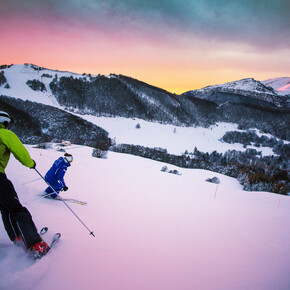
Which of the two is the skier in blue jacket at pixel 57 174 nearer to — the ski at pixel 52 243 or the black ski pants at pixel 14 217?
the ski at pixel 52 243

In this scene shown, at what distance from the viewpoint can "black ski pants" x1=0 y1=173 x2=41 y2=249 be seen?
1.90 meters

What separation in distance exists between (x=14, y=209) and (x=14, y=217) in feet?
0.33

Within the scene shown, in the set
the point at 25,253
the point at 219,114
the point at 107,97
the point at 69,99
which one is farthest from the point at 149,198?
the point at 219,114

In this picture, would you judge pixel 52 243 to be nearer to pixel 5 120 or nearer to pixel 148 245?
pixel 148 245

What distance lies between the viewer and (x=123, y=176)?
247 inches

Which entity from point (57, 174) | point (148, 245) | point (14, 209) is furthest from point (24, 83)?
point (148, 245)

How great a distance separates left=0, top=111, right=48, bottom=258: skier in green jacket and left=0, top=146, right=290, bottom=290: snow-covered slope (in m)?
0.15

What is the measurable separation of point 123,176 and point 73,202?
281cm

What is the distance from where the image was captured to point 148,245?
2.49m

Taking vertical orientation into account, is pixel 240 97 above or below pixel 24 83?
above

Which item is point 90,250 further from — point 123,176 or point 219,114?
point 219,114

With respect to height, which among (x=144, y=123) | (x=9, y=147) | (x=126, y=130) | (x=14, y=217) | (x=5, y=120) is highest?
(x=144, y=123)

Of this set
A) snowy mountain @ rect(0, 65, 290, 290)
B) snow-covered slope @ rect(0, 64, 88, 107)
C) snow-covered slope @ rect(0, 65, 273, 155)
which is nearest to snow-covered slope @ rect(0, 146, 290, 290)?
snowy mountain @ rect(0, 65, 290, 290)

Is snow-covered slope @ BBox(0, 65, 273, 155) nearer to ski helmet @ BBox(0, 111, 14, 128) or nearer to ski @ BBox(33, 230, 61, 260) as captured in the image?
ski @ BBox(33, 230, 61, 260)
